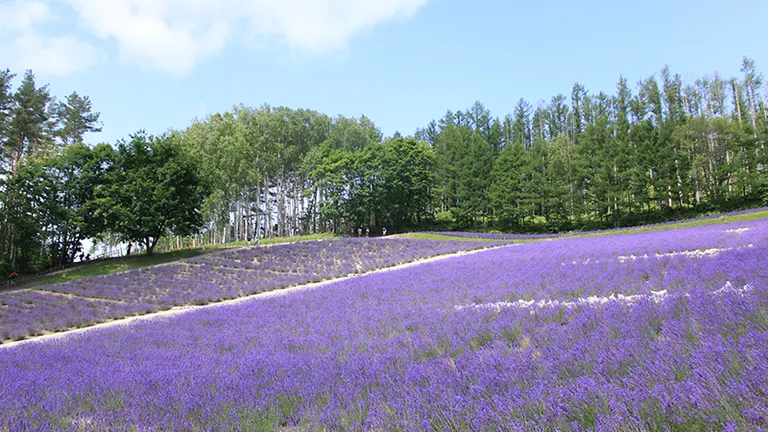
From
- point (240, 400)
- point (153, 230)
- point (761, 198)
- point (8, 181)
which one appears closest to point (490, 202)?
point (761, 198)

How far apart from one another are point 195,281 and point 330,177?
31.8m

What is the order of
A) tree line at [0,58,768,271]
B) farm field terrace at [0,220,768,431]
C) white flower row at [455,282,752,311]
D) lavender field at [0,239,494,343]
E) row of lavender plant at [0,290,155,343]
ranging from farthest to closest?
tree line at [0,58,768,271], lavender field at [0,239,494,343], row of lavender plant at [0,290,155,343], white flower row at [455,282,752,311], farm field terrace at [0,220,768,431]

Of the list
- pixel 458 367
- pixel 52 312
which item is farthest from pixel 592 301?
pixel 52 312

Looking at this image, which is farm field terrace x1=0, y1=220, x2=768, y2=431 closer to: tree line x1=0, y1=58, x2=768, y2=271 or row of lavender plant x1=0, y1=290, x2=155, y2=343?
row of lavender plant x1=0, y1=290, x2=155, y2=343

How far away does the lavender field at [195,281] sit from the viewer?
1568cm

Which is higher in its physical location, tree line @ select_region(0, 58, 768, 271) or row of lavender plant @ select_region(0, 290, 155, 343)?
tree line @ select_region(0, 58, 768, 271)

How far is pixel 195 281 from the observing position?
69.8 ft

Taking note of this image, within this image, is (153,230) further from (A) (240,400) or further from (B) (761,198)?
(B) (761,198)

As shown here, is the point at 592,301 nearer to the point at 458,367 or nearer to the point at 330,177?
the point at 458,367

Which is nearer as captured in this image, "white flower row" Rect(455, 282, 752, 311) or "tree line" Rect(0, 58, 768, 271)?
"white flower row" Rect(455, 282, 752, 311)

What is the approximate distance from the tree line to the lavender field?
7702 mm

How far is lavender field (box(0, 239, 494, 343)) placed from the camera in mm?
15680

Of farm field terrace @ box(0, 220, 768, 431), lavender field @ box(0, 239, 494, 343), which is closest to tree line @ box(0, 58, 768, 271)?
lavender field @ box(0, 239, 494, 343)

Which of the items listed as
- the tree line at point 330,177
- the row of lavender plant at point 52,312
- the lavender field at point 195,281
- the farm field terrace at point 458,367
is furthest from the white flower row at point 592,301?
the tree line at point 330,177
